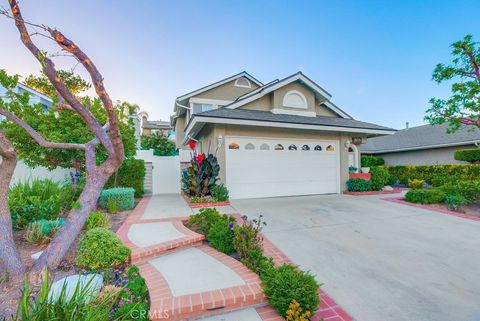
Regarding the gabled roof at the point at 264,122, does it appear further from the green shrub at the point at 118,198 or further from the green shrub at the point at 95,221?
the green shrub at the point at 95,221

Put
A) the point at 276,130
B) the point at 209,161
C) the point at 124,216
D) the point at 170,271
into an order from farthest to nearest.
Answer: the point at 276,130, the point at 209,161, the point at 124,216, the point at 170,271

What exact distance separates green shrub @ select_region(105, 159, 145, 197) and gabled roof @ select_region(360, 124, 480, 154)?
64.6 ft

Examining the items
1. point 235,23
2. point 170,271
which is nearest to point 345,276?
point 170,271

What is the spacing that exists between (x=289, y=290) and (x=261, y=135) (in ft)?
24.7

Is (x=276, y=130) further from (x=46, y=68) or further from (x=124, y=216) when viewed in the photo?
(x=46, y=68)

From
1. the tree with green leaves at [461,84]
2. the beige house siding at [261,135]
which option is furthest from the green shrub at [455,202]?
the tree with green leaves at [461,84]

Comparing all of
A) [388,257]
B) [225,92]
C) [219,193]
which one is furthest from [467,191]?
[225,92]

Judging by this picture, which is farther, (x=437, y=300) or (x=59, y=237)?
(x=59, y=237)

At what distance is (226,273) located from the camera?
3.16 metres

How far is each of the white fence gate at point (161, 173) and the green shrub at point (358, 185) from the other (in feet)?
30.8

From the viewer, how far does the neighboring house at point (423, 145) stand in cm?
1557

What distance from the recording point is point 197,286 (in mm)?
2805

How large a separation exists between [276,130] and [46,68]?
805 centimetres

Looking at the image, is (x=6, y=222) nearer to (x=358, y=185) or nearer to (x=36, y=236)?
(x=36, y=236)
